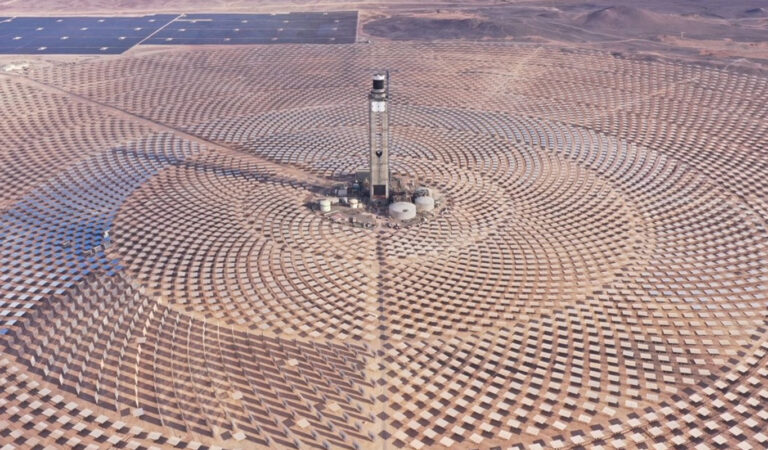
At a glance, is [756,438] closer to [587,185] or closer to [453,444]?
[453,444]

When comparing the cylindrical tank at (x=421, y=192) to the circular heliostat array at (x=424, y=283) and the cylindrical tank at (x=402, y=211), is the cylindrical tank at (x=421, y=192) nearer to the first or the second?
the circular heliostat array at (x=424, y=283)

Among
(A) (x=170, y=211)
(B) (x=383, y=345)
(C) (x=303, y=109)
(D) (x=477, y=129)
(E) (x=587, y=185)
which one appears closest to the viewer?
(B) (x=383, y=345)

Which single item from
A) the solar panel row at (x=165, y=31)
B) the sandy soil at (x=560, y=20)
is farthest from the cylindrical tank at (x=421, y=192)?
the solar panel row at (x=165, y=31)

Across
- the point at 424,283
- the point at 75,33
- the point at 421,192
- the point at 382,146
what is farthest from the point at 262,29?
the point at 424,283

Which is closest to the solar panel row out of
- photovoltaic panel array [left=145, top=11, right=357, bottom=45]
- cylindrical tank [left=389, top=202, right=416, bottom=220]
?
photovoltaic panel array [left=145, top=11, right=357, bottom=45]

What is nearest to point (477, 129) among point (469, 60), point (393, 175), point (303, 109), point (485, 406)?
point (393, 175)

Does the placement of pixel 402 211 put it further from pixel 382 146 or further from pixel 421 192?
pixel 382 146
